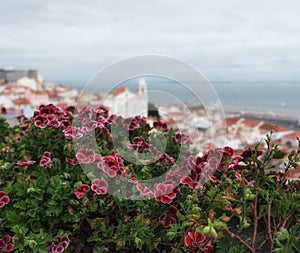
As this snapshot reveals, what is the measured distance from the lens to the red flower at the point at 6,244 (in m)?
1.40

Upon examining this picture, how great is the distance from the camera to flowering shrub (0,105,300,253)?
1281mm

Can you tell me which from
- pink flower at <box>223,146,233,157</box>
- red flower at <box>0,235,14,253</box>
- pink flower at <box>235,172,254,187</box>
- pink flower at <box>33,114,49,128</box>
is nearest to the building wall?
pink flower at <box>33,114,49,128</box>

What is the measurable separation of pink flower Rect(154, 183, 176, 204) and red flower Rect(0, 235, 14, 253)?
1.76ft

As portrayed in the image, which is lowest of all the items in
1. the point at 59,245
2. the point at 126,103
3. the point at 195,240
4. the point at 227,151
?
the point at 59,245

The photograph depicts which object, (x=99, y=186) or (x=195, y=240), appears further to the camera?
(x=99, y=186)

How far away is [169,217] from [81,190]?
32 cm

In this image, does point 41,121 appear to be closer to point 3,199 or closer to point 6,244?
point 3,199

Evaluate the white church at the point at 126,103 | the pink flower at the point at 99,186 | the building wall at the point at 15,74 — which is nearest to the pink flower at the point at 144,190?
the pink flower at the point at 99,186

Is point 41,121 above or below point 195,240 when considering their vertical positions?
above

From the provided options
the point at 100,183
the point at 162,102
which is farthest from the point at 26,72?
the point at 100,183

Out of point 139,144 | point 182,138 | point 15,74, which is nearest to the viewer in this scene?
point 139,144

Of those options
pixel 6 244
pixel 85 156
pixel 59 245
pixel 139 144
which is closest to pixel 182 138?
pixel 139 144

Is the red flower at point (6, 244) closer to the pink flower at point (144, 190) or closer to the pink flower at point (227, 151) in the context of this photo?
the pink flower at point (144, 190)

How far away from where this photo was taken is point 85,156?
1.56 metres
